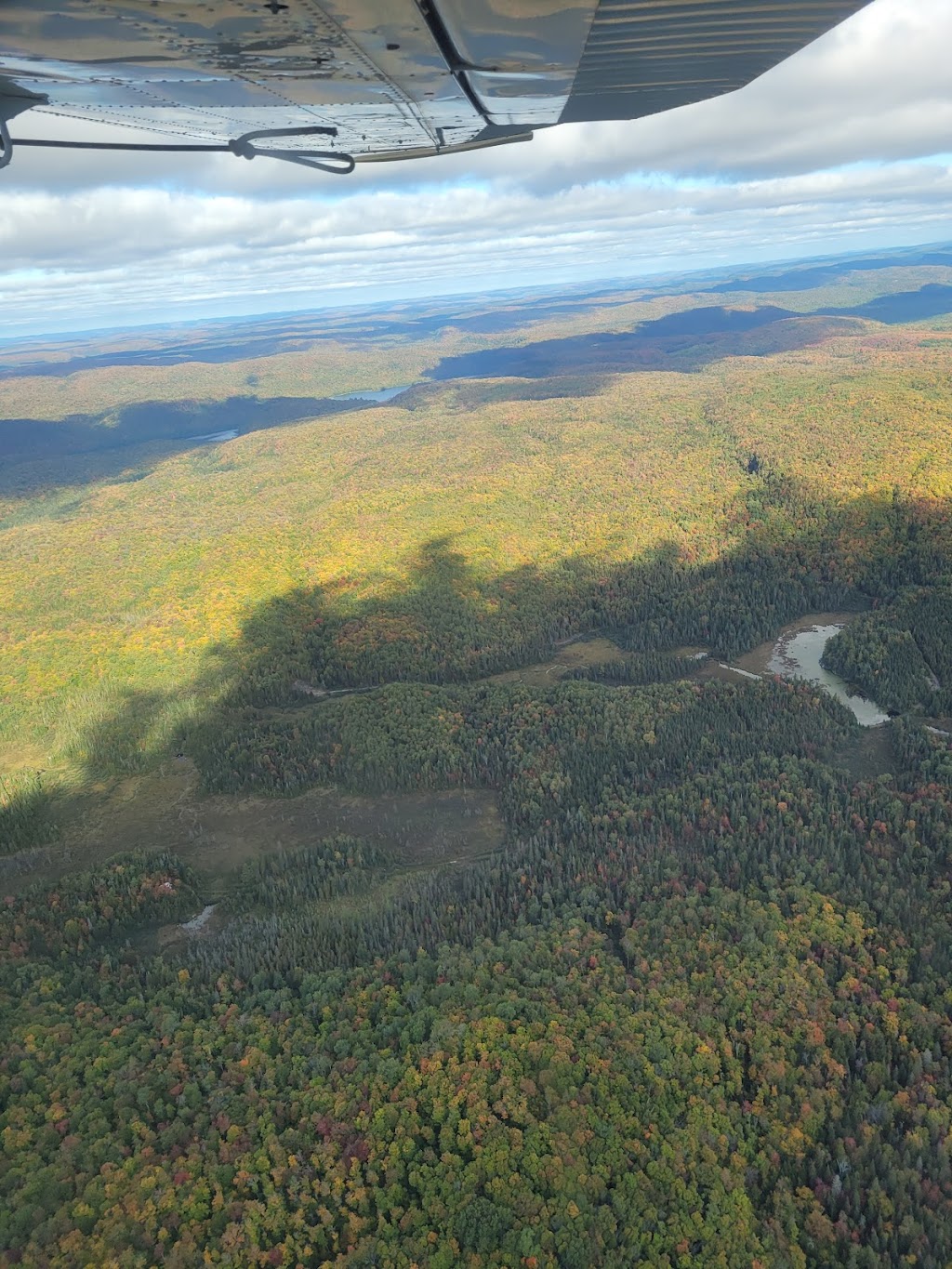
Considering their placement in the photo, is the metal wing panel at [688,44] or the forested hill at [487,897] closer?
the metal wing panel at [688,44]

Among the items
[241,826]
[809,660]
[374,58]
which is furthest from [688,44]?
[809,660]

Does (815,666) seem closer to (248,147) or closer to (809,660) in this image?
(809,660)

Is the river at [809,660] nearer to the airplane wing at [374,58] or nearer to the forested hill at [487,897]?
the forested hill at [487,897]

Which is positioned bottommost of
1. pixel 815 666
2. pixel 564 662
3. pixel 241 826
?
pixel 815 666

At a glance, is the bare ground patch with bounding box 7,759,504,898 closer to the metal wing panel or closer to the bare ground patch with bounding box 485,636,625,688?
the bare ground patch with bounding box 485,636,625,688

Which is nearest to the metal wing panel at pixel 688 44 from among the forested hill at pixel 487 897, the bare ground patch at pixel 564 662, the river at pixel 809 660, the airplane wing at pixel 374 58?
the airplane wing at pixel 374 58
